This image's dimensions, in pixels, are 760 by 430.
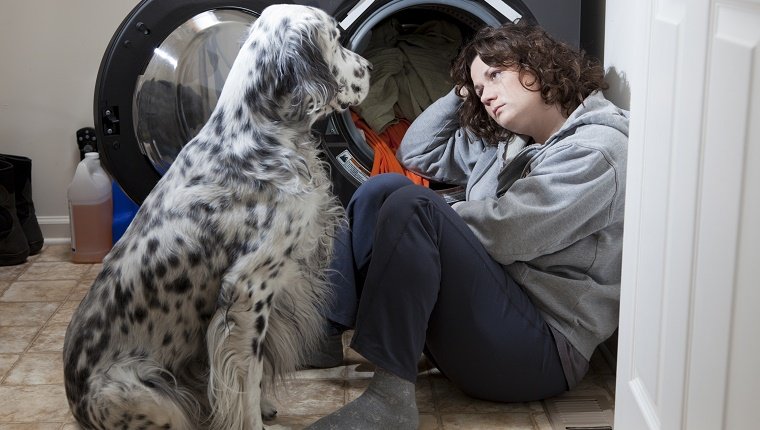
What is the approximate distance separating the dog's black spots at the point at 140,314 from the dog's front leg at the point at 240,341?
0.14 metres

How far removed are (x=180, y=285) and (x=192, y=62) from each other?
1.11 metres

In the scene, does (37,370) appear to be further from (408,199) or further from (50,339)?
(408,199)

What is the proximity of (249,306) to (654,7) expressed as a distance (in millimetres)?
1029

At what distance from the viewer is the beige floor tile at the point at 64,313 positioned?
10.0 feet

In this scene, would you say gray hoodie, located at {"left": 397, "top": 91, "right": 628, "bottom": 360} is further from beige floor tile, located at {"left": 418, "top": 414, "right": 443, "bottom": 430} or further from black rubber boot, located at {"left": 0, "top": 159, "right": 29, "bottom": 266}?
black rubber boot, located at {"left": 0, "top": 159, "right": 29, "bottom": 266}

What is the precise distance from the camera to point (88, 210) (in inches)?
142

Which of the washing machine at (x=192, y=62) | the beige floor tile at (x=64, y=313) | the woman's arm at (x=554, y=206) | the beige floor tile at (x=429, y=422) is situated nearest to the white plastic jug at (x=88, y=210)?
the beige floor tile at (x=64, y=313)

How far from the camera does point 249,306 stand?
82.7 inches

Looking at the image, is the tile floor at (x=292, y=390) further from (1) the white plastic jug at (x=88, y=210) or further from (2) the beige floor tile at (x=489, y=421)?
(1) the white plastic jug at (x=88, y=210)

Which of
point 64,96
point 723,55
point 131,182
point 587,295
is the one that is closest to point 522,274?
point 587,295

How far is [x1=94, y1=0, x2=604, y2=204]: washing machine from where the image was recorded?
2.79 meters

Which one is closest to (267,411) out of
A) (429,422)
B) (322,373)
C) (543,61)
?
(322,373)

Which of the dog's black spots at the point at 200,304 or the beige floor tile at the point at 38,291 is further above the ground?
the dog's black spots at the point at 200,304

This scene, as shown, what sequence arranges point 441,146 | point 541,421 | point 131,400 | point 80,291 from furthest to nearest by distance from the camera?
1. point 80,291
2. point 441,146
3. point 541,421
4. point 131,400
